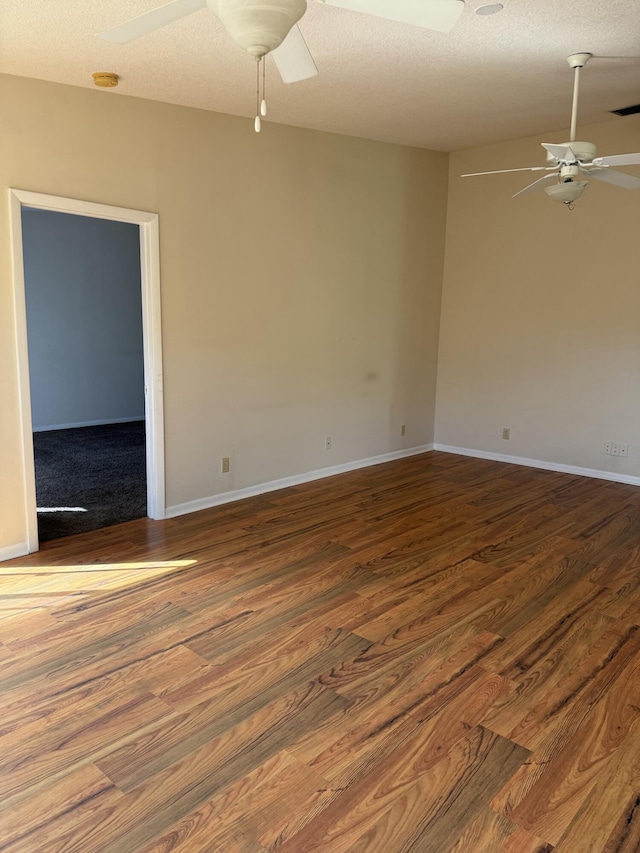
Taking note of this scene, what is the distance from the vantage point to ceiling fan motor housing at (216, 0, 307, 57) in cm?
155

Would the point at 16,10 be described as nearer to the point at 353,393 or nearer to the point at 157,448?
the point at 157,448

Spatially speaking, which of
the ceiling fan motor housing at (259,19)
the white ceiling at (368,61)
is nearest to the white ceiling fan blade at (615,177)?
the white ceiling at (368,61)

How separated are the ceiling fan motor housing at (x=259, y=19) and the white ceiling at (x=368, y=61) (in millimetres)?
1340

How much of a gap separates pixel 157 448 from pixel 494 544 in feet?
7.89

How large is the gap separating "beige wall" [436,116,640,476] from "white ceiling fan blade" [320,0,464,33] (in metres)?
3.86

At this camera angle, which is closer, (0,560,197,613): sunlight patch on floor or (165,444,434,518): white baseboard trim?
(0,560,197,613): sunlight patch on floor

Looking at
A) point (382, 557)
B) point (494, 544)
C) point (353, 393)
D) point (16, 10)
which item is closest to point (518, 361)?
point (353, 393)

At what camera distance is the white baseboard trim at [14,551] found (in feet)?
11.7

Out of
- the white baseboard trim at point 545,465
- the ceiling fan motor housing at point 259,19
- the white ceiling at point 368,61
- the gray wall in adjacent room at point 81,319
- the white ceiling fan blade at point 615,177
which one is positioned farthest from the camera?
the gray wall in adjacent room at point 81,319

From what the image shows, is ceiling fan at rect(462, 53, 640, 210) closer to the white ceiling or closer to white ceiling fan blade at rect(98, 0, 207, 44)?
the white ceiling

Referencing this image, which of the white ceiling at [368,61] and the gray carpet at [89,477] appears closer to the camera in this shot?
the white ceiling at [368,61]

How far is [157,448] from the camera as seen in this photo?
13.8ft

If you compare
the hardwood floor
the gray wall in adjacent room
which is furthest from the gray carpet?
the gray wall in adjacent room

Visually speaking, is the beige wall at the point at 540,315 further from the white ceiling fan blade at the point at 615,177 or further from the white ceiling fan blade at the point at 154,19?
the white ceiling fan blade at the point at 154,19
